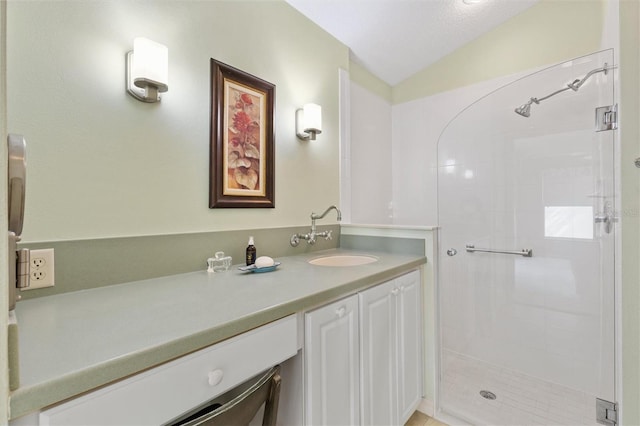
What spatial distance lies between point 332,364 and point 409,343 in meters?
0.66

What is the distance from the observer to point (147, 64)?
1.11 m

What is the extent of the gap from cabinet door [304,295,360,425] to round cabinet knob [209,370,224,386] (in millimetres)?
320

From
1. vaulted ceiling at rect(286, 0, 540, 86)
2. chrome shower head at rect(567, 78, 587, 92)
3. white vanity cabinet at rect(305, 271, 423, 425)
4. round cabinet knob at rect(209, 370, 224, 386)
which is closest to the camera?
round cabinet knob at rect(209, 370, 224, 386)

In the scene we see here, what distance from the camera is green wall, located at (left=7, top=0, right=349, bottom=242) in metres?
0.96

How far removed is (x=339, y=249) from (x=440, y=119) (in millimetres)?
1582

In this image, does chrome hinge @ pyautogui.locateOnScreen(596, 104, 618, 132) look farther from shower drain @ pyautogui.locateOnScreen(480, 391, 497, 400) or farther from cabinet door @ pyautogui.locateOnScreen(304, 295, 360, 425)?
shower drain @ pyautogui.locateOnScreen(480, 391, 497, 400)

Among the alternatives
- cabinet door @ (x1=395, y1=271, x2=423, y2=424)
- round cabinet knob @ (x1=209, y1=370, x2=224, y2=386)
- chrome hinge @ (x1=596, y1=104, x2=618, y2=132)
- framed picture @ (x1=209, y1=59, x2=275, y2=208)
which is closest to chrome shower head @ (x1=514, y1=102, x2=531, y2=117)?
chrome hinge @ (x1=596, y1=104, x2=618, y2=132)

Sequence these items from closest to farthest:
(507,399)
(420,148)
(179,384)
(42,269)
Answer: (179,384)
(42,269)
(507,399)
(420,148)

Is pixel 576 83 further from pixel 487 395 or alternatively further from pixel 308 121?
pixel 487 395

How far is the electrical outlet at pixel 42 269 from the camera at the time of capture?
0.91 meters

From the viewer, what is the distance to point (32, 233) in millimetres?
939

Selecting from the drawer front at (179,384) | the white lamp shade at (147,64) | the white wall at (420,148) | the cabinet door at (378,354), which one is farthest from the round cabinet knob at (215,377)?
the white wall at (420,148)

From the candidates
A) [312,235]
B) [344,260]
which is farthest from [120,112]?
[344,260]

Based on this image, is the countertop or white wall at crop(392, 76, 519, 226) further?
white wall at crop(392, 76, 519, 226)
